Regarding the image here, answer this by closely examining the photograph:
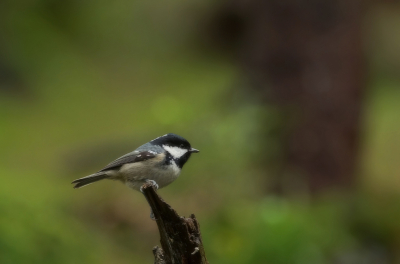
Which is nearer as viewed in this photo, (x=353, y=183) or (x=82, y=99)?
(x=353, y=183)

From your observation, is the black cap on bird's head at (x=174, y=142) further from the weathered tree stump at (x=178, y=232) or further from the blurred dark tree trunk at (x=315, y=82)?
the blurred dark tree trunk at (x=315, y=82)

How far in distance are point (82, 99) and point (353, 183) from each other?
5.15 m

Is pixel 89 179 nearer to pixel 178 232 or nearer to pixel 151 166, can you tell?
pixel 151 166

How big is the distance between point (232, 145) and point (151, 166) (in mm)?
1850

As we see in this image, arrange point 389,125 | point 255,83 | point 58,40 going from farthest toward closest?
point 58,40
point 389,125
point 255,83

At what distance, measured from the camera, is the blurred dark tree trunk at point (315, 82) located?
596 centimetres

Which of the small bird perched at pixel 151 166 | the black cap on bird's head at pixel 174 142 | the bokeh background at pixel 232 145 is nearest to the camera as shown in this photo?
the small bird perched at pixel 151 166

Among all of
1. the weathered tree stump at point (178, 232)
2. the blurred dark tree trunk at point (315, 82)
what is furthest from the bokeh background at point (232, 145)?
the weathered tree stump at point (178, 232)

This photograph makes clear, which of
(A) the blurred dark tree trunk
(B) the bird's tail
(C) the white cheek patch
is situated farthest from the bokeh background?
(C) the white cheek patch

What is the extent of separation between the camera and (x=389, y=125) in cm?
888

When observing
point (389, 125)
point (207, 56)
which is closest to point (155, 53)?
point (207, 56)

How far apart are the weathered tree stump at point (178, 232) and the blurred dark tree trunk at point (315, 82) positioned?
132 inches

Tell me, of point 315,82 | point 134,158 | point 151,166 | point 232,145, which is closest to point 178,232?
point 151,166

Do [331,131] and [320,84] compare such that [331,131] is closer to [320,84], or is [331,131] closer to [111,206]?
[320,84]
